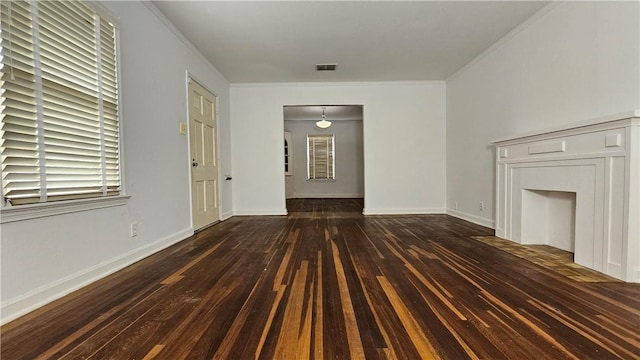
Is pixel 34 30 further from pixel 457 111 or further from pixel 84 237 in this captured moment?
pixel 457 111

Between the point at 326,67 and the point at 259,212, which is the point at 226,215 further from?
the point at 326,67

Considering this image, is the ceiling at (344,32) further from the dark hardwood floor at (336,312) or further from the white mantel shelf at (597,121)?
the dark hardwood floor at (336,312)

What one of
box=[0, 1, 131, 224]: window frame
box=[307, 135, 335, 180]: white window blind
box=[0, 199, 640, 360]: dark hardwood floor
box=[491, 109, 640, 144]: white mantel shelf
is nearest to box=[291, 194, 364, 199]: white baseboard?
A: box=[307, 135, 335, 180]: white window blind

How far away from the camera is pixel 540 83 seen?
2.91 meters

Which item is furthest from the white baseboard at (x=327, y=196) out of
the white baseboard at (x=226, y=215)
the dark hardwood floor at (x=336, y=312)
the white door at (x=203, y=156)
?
the dark hardwood floor at (x=336, y=312)

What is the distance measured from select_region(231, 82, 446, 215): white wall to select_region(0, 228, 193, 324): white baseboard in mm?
2870

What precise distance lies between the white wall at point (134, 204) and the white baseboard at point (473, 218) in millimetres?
4066

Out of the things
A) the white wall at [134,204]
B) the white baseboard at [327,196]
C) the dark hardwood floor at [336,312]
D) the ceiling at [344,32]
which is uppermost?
the ceiling at [344,32]

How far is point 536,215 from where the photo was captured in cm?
286

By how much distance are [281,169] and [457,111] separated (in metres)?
3.34

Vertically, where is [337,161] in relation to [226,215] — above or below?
above

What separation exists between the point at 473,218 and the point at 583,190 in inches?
81.3

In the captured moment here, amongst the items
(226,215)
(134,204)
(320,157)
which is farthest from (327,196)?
(134,204)

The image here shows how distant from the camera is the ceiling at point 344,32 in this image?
2.73 meters
